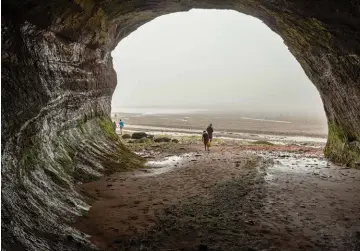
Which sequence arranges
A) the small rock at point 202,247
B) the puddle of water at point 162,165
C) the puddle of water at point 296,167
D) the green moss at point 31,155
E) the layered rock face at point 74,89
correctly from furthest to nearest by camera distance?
1. the puddle of water at point 162,165
2. the puddle of water at point 296,167
3. the green moss at point 31,155
4. the layered rock face at point 74,89
5. the small rock at point 202,247

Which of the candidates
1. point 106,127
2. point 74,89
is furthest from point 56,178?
point 106,127

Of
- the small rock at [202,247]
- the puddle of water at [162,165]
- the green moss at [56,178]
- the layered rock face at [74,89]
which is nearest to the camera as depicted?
the small rock at [202,247]

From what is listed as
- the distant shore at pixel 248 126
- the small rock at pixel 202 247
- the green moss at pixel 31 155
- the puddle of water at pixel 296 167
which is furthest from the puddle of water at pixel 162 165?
the distant shore at pixel 248 126

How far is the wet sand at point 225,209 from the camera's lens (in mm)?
6898

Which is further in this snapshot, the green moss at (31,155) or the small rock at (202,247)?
the green moss at (31,155)

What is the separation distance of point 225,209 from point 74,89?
750 centimetres

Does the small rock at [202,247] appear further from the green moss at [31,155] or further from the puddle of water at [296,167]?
the puddle of water at [296,167]

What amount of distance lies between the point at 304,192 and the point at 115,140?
9.70 m

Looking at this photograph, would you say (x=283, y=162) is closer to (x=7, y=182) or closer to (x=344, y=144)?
(x=344, y=144)

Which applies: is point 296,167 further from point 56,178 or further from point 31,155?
point 31,155

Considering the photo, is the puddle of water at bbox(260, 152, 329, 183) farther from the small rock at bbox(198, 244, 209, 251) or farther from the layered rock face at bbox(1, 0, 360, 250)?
the small rock at bbox(198, 244, 209, 251)

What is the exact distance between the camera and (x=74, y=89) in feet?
41.6

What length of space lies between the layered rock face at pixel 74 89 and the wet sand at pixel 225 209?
0.95 m

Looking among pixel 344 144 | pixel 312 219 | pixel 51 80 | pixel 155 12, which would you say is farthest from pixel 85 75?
pixel 344 144
